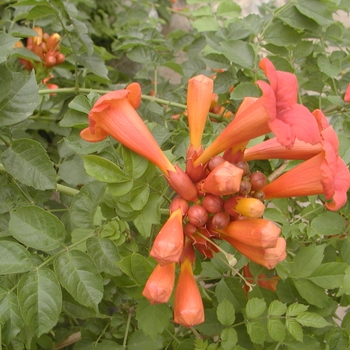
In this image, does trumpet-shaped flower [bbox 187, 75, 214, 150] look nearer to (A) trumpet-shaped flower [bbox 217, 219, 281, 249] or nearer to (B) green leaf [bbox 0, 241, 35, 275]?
(A) trumpet-shaped flower [bbox 217, 219, 281, 249]

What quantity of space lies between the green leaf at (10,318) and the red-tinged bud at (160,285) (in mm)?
387

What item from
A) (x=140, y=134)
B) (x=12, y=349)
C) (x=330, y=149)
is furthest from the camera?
(x=12, y=349)

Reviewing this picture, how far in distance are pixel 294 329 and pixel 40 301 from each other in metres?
0.79

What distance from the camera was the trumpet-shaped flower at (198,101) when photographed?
132 centimetres

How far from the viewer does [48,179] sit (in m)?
1.38

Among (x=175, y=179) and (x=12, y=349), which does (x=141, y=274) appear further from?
(x=12, y=349)

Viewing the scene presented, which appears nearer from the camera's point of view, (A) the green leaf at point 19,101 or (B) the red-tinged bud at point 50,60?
(A) the green leaf at point 19,101

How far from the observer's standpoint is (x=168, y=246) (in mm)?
1069

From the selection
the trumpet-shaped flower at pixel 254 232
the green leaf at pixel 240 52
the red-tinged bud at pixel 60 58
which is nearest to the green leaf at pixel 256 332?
the trumpet-shaped flower at pixel 254 232

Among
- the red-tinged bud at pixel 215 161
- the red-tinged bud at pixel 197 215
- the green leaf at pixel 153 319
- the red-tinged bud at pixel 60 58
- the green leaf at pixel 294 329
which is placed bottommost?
the green leaf at pixel 294 329

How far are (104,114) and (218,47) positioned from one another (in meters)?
1.05

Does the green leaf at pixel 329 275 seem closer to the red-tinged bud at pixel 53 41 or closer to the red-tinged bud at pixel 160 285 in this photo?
the red-tinged bud at pixel 160 285

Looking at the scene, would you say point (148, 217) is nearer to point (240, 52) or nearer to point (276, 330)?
point (276, 330)

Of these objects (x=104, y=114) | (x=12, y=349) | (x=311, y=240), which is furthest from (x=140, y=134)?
(x=12, y=349)
